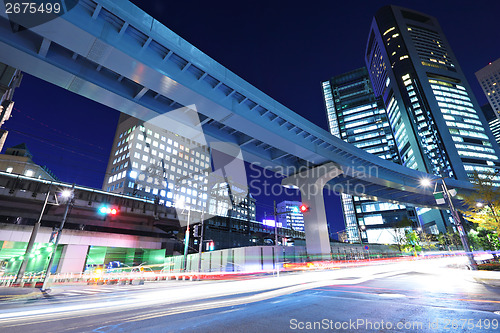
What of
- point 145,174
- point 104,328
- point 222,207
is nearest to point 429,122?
point 222,207

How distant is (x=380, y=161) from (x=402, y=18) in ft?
563

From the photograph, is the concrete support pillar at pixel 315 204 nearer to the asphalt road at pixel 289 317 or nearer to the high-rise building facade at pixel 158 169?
the asphalt road at pixel 289 317

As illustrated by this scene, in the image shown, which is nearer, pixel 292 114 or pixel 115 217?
pixel 292 114

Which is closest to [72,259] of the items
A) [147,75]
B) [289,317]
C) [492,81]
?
[147,75]

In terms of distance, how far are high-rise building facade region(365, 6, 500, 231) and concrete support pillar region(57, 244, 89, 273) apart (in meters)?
117

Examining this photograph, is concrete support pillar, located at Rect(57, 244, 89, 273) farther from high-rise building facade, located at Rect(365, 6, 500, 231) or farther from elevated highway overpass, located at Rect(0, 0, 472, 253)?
high-rise building facade, located at Rect(365, 6, 500, 231)

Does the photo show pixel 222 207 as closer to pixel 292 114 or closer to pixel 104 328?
pixel 292 114

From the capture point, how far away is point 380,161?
82.5ft

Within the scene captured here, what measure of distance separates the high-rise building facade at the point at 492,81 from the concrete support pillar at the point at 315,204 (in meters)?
265

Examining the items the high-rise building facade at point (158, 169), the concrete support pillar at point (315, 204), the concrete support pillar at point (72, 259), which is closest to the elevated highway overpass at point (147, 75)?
the concrete support pillar at point (315, 204)

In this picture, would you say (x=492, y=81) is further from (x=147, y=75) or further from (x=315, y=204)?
(x=147, y=75)

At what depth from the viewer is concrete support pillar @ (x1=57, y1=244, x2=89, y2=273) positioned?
33069mm

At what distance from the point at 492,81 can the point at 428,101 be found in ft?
519

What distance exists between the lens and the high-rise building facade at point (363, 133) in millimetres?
92500
